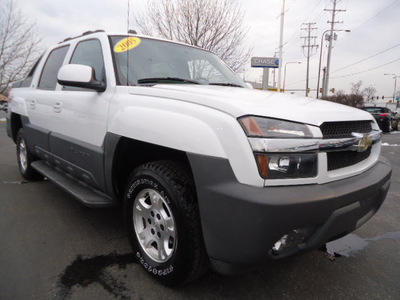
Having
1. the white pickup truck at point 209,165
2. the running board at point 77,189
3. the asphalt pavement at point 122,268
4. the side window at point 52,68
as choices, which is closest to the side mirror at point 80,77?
the white pickup truck at point 209,165

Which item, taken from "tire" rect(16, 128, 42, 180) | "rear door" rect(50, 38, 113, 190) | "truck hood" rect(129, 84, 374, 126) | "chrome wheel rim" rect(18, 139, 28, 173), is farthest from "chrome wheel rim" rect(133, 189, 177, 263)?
"chrome wheel rim" rect(18, 139, 28, 173)

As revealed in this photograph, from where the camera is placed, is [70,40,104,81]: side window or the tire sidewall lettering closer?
the tire sidewall lettering

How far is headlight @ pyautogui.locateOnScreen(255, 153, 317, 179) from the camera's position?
1435 mm

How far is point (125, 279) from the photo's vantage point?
6.46 feet

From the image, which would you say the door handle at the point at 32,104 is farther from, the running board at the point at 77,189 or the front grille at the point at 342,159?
the front grille at the point at 342,159

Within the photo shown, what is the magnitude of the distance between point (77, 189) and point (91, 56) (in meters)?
1.30

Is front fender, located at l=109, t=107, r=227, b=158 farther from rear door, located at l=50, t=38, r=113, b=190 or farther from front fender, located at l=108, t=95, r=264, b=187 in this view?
rear door, located at l=50, t=38, r=113, b=190

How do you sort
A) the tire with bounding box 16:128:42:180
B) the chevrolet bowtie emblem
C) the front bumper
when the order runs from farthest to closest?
the tire with bounding box 16:128:42:180 → the chevrolet bowtie emblem → the front bumper

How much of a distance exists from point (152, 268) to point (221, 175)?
3.06ft

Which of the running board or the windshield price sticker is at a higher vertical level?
the windshield price sticker

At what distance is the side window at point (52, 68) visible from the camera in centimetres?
332

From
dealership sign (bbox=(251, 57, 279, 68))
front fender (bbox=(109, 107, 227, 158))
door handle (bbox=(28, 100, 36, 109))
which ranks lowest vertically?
front fender (bbox=(109, 107, 227, 158))

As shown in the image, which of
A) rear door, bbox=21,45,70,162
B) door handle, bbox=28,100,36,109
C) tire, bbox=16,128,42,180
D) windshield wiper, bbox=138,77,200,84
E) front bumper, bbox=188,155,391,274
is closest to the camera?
front bumper, bbox=188,155,391,274

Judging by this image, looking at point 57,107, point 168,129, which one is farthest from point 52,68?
point 168,129
